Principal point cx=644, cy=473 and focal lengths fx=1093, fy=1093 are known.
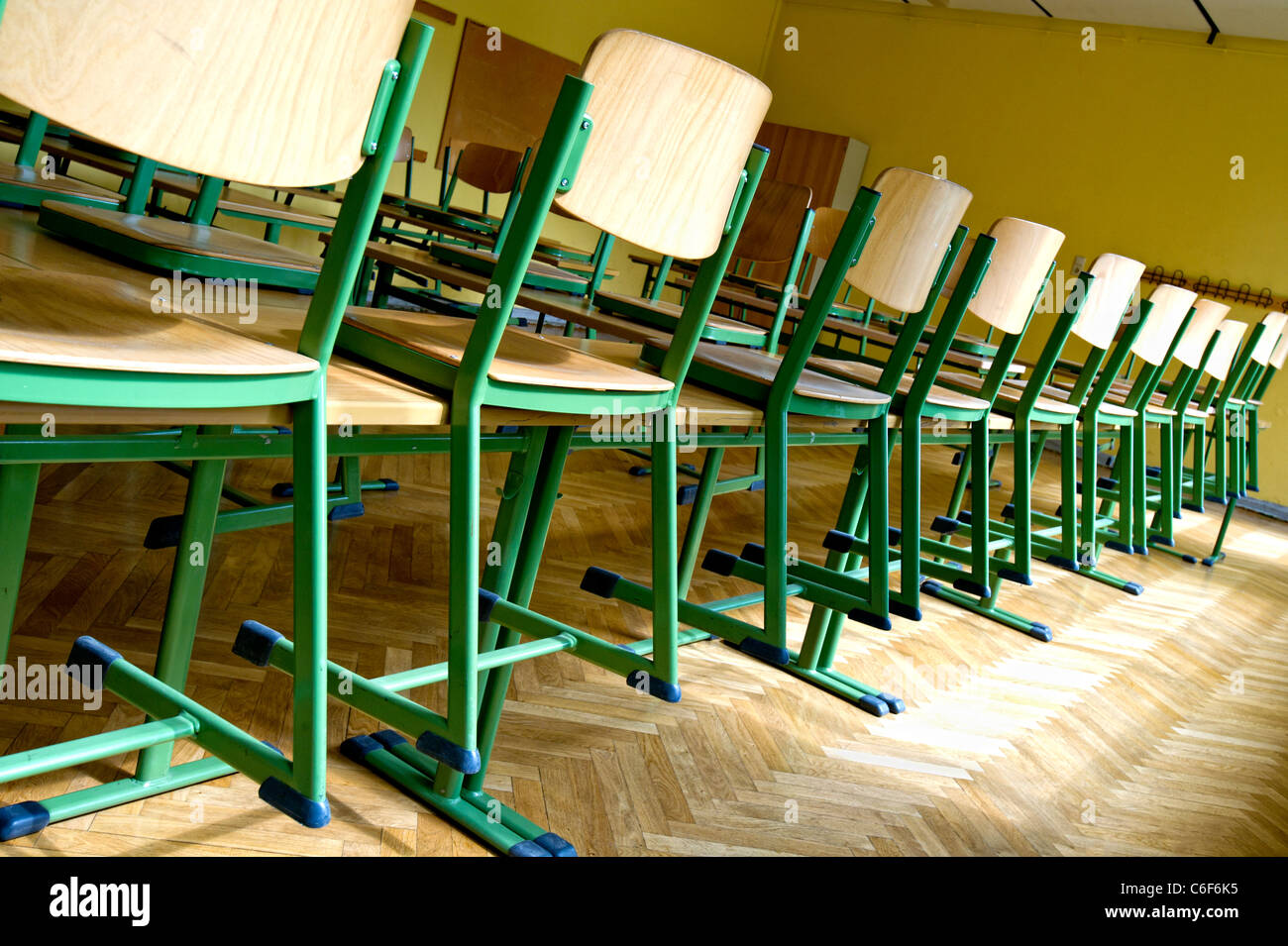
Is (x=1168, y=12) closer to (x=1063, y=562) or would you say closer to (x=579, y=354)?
(x=1063, y=562)

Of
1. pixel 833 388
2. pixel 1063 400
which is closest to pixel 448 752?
pixel 833 388

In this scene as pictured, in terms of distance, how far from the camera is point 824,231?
3.62 meters

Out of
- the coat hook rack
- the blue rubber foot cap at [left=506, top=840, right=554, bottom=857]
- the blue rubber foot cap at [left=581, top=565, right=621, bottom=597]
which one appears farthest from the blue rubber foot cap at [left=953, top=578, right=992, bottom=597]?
the coat hook rack

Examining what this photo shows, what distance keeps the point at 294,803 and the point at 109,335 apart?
0.44 meters

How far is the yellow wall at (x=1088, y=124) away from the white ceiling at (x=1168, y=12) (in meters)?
0.09

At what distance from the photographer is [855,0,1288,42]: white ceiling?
22.7ft

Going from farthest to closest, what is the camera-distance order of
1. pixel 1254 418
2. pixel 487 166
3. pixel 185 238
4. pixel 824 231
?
pixel 1254 418
pixel 487 166
pixel 824 231
pixel 185 238

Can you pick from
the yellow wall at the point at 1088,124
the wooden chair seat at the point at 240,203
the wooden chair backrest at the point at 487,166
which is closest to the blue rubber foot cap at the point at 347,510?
the wooden chair seat at the point at 240,203

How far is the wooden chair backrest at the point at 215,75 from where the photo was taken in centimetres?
68

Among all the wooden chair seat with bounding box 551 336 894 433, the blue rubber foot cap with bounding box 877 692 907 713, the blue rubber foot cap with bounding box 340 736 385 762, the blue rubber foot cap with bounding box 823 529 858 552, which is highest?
the wooden chair seat with bounding box 551 336 894 433

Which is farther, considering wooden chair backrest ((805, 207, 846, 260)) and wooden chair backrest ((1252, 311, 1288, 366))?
wooden chair backrest ((1252, 311, 1288, 366))

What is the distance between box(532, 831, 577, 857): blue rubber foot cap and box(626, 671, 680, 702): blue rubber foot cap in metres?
0.29

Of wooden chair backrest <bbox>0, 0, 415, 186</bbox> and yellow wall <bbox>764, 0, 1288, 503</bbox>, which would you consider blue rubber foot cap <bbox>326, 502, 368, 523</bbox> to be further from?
yellow wall <bbox>764, 0, 1288, 503</bbox>
